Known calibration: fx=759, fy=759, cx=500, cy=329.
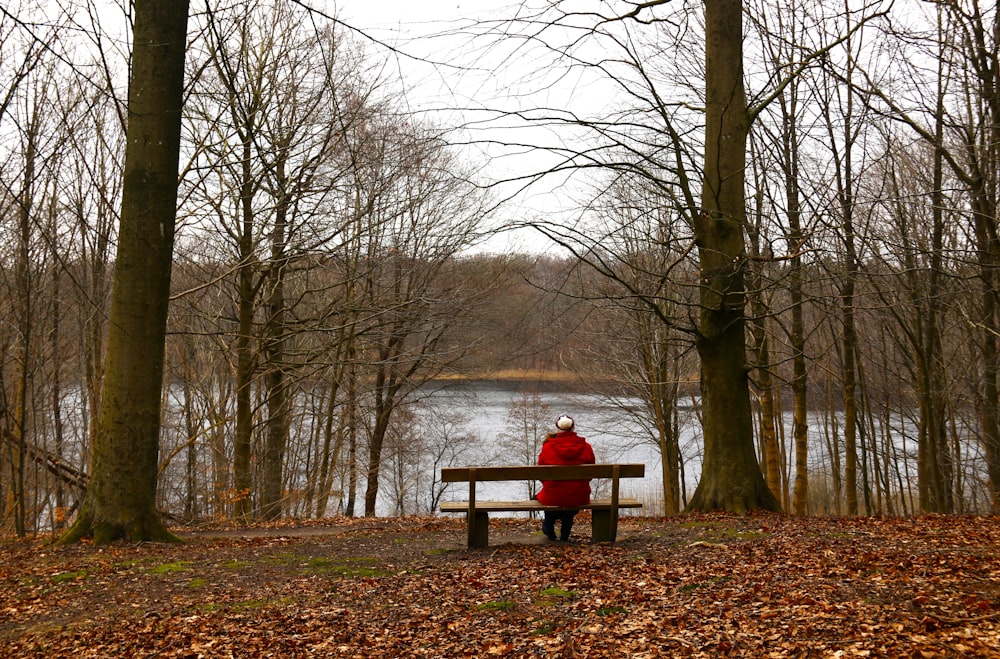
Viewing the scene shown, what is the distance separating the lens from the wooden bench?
708 cm

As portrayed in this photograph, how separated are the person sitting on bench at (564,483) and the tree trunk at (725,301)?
2.30 m

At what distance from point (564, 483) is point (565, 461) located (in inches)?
9.3

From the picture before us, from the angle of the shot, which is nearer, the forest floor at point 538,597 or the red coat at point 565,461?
the forest floor at point 538,597

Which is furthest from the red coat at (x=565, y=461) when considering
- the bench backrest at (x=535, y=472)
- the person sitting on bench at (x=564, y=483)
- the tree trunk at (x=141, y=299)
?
the tree trunk at (x=141, y=299)

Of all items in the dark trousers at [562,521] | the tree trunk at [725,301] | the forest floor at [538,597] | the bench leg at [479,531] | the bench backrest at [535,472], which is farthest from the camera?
the tree trunk at [725,301]

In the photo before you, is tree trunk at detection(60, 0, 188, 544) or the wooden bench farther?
tree trunk at detection(60, 0, 188, 544)

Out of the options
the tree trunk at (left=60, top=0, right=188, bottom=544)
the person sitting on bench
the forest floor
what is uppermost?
the tree trunk at (left=60, top=0, right=188, bottom=544)

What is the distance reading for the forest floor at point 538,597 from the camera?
3.96 m

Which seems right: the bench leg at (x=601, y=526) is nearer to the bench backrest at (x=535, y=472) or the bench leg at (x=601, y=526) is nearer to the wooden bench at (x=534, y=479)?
the wooden bench at (x=534, y=479)

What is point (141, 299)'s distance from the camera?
24.7 ft

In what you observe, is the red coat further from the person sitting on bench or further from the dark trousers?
A: the dark trousers

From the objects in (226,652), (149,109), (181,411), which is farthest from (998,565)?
(181,411)

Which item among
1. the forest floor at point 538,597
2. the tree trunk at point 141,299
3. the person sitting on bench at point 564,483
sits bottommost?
the forest floor at point 538,597

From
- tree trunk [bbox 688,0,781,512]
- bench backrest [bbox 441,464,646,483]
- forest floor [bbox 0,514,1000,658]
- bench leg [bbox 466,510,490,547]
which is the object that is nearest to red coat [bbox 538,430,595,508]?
bench backrest [bbox 441,464,646,483]
